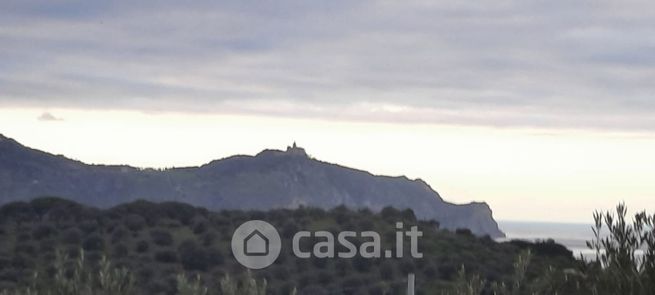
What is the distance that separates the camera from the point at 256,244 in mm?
42750

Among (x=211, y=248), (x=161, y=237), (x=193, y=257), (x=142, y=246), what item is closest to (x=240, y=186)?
(x=161, y=237)

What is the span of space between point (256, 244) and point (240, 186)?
43.4 metres

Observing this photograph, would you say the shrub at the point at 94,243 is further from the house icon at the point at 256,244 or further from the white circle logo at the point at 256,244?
the house icon at the point at 256,244

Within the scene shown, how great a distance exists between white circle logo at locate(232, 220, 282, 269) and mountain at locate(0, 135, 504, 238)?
1447 inches

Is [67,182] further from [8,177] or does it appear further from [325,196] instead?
[325,196]

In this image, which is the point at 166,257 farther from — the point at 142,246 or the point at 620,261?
the point at 620,261

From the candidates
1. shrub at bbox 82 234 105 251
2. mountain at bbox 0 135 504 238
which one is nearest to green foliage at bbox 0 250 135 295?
shrub at bbox 82 234 105 251

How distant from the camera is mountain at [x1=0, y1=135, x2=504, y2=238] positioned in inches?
3307

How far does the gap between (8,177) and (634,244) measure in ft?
255

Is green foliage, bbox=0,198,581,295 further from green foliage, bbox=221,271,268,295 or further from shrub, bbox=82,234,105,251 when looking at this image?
green foliage, bbox=221,271,268,295

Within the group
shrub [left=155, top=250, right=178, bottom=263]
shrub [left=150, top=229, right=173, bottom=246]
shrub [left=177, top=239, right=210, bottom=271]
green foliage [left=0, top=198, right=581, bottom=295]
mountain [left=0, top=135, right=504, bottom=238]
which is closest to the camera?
green foliage [left=0, top=198, right=581, bottom=295]

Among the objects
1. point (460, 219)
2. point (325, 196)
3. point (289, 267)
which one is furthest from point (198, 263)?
point (460, 219)

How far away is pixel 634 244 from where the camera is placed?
9.41m

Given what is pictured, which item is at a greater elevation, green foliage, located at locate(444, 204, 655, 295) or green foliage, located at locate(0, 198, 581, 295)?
green foliage, located at locate(0, 198, 581, 295)
